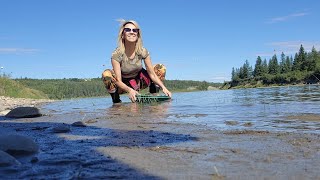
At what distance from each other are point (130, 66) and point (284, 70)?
14433 cm

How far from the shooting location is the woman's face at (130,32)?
11.0m

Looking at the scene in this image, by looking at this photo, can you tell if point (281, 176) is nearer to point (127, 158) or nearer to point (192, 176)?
point (192, 176)

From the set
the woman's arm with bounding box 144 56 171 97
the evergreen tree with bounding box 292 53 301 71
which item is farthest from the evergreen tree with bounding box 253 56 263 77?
the woman's arm with bounding box 144 56 171 97

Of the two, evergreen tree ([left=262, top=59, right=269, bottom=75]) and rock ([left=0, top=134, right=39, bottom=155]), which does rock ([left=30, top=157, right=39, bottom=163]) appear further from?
→ evergreen tree ([left=262, top=59, right=269, bottom=75])

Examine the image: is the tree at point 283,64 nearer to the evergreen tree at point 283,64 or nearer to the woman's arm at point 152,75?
the evergreen tree at point 283,64

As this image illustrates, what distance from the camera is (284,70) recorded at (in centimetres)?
14688

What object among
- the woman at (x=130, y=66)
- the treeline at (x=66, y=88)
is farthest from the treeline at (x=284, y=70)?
the woman at (x=130, y=66)

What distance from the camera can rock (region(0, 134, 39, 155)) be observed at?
317cm

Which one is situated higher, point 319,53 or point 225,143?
point 319,53

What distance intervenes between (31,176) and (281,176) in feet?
5.43

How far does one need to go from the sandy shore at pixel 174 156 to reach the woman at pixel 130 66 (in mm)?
6158

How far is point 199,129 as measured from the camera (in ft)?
16.7

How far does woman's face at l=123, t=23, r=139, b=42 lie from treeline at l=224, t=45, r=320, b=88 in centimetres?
10487

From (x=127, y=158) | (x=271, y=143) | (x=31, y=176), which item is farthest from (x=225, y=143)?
(x=31, y=176)
